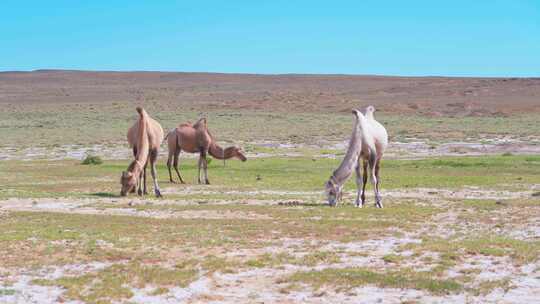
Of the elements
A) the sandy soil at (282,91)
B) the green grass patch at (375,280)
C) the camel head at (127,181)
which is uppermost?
the sandy soil at (282,91)

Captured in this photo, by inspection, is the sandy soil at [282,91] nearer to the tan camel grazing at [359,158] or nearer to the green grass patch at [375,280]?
the tan camel grazing at [359,158]

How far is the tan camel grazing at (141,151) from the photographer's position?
758 inches

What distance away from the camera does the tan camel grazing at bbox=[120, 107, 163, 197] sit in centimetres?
1927

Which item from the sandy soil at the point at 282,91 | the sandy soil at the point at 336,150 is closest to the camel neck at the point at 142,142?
the sandy soil at the point at 336,150

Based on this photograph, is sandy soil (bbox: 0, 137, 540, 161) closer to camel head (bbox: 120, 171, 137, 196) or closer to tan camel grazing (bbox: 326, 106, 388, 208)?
camel head (bbox: 120, 171, 137, 196)

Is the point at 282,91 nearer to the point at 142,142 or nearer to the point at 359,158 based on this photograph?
the point at 142,142

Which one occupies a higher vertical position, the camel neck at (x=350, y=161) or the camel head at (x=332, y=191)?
the camel neck at (x=350, y=161)

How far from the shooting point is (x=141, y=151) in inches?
772

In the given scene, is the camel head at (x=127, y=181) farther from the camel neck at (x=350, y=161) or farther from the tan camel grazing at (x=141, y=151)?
the camel neck at (x=350, y=161)

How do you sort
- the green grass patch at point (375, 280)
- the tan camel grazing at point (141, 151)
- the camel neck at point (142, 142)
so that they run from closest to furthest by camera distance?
1. the green grass patch at point (375, 280)
2. the tan camel grazing at point (141, 151)
3. the camel neck at point (142, 142)

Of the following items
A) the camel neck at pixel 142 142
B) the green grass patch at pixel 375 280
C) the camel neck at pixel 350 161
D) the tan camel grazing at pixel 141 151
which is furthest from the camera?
the camel neck at pixel 142 142

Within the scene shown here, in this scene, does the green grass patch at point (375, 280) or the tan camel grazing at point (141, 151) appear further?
the tan camel grazing at point (141, 151)

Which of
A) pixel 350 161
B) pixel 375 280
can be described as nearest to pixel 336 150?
pixel 350 161

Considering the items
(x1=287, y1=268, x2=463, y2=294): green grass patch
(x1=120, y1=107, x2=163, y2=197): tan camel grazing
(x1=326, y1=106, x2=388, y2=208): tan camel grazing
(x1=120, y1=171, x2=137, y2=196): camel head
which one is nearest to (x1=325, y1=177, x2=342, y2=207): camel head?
(x1=326, y1=106, x2=388, y2=208): tan camel grazing
